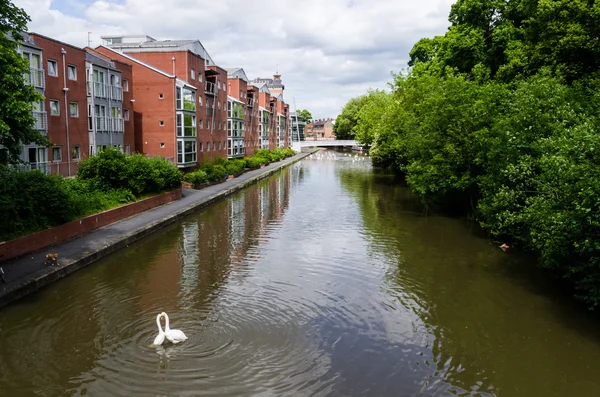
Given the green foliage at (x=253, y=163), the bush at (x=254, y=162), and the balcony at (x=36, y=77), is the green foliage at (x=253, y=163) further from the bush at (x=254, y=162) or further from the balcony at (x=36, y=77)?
the balcony at (x=36, y=77)

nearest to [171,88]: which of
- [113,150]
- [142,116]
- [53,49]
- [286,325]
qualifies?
[142,116]

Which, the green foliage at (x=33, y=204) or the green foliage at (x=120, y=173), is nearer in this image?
the green foliage at (x=33, y=204)

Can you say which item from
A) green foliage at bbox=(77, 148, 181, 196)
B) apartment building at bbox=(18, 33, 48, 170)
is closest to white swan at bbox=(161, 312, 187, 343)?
green foliage at bbox=(77, 148, 181, 196)

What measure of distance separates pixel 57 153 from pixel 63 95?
3.35 meters

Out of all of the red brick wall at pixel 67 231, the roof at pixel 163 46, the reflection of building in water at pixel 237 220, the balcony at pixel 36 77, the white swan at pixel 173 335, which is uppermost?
the roof at pixel 163 46

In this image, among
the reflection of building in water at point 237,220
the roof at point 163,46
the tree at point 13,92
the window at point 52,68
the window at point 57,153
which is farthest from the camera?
the roof at point 163,46

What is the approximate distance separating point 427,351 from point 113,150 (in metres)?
19.7

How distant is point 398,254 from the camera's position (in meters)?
18.9

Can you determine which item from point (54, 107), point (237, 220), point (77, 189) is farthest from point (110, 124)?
point (237, 220)

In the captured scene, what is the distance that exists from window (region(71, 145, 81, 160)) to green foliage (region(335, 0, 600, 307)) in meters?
19.8

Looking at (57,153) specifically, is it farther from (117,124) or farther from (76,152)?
(117,124)

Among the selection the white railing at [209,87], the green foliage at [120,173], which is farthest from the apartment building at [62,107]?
the white railing at [209,87]

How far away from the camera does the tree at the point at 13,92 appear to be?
1265 centimetres

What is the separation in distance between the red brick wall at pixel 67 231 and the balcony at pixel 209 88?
21.7m
